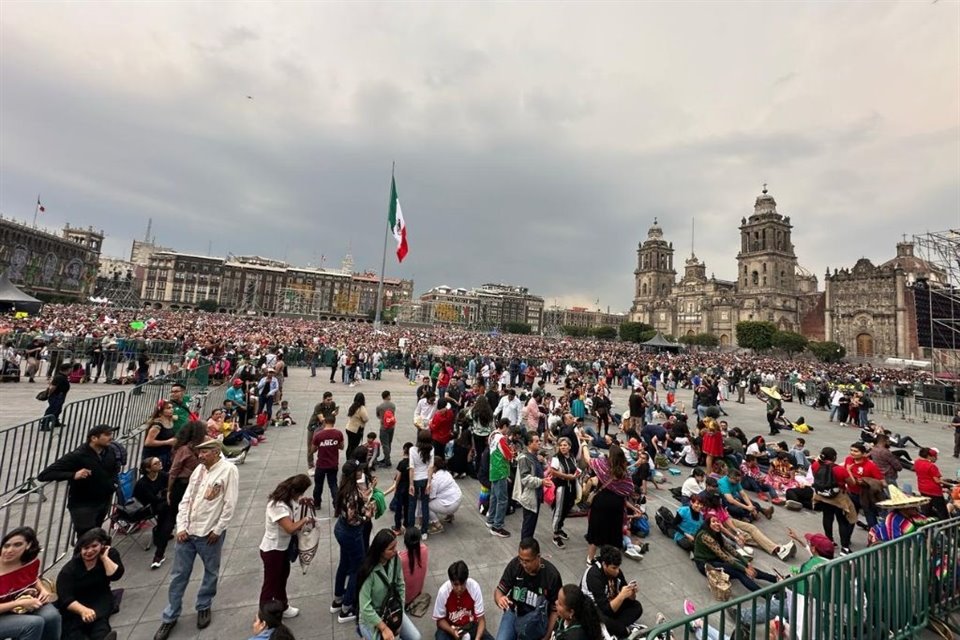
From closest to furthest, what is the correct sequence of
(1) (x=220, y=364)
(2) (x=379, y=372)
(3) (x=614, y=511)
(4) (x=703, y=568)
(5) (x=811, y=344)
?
1. (3) (x=614, y=511)
2. (4) (x=703, y=568)
3. (1) (x=220, y=364)
4. (2) (x=379, y=372)
5. (5) (x=811, y=344)

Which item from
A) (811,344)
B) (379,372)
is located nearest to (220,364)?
(379,372)

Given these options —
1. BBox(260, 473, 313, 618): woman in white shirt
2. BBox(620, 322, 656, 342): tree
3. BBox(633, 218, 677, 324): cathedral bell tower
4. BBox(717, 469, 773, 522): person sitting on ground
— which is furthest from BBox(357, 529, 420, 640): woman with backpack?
BBox(633, 218, 677, 324): cathedral bell tower

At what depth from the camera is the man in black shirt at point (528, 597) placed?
3469 mm

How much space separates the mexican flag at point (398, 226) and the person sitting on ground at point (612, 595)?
89.4 feet

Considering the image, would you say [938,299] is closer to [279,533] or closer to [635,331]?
[279,533]

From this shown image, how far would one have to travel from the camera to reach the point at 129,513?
4.83m

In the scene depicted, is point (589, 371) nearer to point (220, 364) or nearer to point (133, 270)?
point (220, 364)

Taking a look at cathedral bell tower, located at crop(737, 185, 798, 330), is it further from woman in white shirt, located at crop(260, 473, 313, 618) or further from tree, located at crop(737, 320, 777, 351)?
woman in white shirt, located at crop(260, 473, 313, 618)

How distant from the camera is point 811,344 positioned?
59188mm

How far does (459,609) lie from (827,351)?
73047mm

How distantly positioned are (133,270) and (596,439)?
553 feet

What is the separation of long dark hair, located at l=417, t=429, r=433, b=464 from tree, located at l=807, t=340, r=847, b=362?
2804 inches

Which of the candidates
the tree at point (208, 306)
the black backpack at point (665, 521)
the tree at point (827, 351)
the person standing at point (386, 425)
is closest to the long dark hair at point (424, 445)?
the person standing at point (386, 425)

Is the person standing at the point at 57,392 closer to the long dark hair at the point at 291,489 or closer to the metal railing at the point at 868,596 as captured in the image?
the long dark hair at the point at 291,489
